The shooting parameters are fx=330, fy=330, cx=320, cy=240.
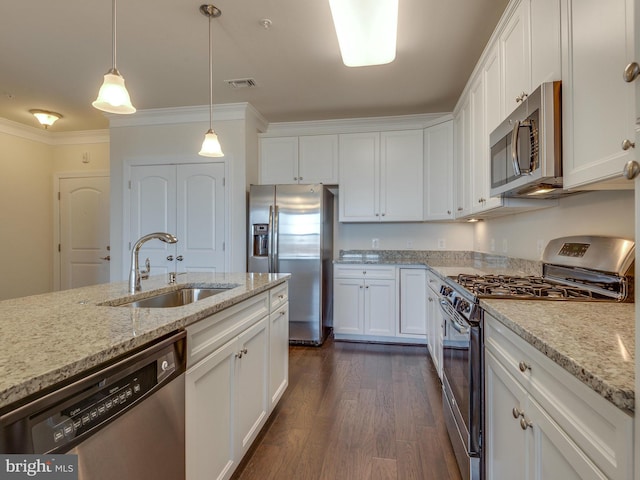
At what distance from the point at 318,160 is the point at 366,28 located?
2.04 metres

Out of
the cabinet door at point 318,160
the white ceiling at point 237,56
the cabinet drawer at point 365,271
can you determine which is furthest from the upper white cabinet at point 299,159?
the cabinet drawer at point 365,271

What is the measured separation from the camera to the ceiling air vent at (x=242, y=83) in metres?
3.04

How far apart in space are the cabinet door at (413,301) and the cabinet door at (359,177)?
2.55 ft

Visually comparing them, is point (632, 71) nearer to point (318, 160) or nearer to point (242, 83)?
point (242, 83)

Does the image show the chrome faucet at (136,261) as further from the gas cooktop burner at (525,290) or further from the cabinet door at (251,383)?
the gas cooktop burner at (525,290)

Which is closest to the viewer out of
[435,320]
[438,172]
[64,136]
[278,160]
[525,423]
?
[525,423]

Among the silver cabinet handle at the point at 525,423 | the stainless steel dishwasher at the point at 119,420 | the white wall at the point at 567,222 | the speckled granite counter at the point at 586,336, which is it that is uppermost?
the white wall at the point at 567,222

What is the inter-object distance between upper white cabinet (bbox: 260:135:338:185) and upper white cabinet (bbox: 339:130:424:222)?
0.13 m

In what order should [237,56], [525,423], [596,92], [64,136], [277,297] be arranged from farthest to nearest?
[64,136] → [237,56] → [277,297] → [596,92] → [525,423]

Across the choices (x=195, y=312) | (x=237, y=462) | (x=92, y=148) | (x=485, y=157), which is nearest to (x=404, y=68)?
(x=485, y=157)

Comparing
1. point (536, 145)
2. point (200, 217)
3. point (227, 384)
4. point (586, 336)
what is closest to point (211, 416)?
point (227, 384)

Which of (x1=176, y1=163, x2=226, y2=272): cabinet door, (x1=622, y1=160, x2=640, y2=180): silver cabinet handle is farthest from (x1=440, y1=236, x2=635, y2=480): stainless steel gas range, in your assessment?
(x1=176, y1=163, x2=226, y2=272): cabinet door

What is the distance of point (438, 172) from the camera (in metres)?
3.62

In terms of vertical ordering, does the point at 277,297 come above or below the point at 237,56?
below
